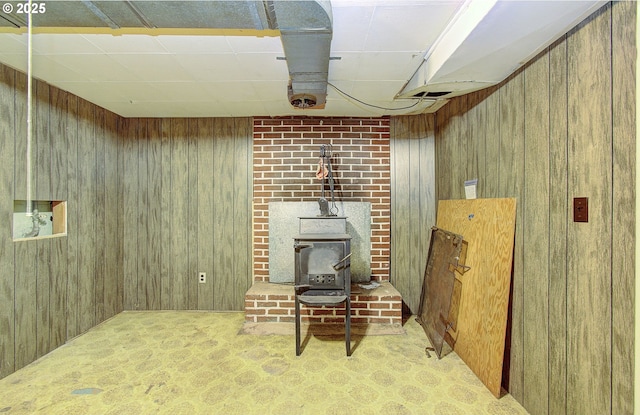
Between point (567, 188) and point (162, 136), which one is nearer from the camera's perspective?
point (567, 188)

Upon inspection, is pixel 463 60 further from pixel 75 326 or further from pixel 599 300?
pixel 75 326

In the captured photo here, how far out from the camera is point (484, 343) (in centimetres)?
189

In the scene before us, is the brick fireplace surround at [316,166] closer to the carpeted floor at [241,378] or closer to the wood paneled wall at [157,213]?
the wood paneled wall at [157,213]

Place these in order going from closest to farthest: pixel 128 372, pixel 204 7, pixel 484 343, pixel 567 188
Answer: pixel 204 7, pixel 567 188, pixel 484 343, pixel 128 372

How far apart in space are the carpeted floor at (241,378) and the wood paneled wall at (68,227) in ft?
0.84

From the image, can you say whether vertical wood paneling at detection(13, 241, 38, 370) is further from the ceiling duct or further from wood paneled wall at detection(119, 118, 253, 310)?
the ceiling duct

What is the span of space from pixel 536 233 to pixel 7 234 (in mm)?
Answer: 3489

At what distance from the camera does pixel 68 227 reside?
2512mm

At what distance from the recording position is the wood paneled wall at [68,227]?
1.99 metres

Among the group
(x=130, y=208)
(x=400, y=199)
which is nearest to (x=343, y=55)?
(x=400, y=199)

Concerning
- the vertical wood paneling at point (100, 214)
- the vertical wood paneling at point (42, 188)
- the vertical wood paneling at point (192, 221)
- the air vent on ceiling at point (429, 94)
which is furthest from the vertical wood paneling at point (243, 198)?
the air vent on ceiling at point (429, 94)

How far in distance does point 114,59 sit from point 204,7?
115 cm

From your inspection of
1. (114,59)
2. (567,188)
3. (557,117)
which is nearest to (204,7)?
(114,59)

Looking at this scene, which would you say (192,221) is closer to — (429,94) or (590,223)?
(429,94)
